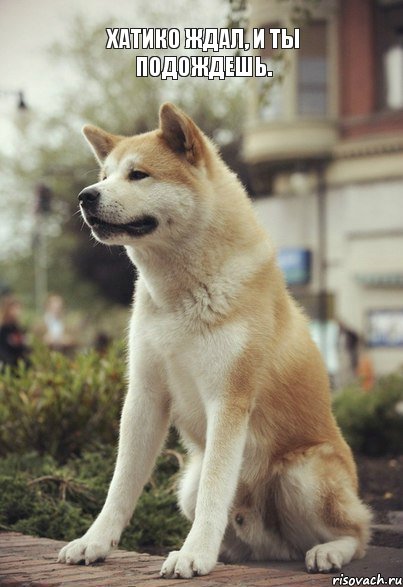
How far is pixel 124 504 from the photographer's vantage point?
4531mm

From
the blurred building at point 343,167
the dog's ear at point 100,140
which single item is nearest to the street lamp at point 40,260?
the blurred building at point 343,167

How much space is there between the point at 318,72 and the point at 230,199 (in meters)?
21.5

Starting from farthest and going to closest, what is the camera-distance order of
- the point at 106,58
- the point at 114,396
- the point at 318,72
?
the point at 106,58
the point at 318,72
the point at 114,396

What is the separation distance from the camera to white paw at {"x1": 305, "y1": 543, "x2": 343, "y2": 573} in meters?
4.33

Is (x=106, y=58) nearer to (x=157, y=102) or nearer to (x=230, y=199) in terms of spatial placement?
(x=157, y=102)

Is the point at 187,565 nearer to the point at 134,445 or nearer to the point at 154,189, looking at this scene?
the point at 134,445

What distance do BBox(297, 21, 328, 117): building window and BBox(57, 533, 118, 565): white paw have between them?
2181cm

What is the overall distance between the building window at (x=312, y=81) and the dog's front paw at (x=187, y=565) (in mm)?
22093

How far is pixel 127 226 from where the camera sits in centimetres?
432

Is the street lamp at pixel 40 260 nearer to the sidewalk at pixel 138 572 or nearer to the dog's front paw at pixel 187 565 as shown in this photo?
the sidewalk at pixel 138 572

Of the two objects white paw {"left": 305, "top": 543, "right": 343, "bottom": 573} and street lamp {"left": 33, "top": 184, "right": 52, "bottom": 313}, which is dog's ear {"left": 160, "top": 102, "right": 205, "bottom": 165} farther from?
street lamp {"left": 33, "top": 184, "right": 52, "bottom": 313}

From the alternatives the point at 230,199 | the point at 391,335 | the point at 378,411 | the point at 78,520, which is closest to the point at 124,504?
the point at 78,520

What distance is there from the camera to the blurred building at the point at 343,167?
2392cm

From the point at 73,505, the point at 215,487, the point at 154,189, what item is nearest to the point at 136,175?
the point at 154,189
